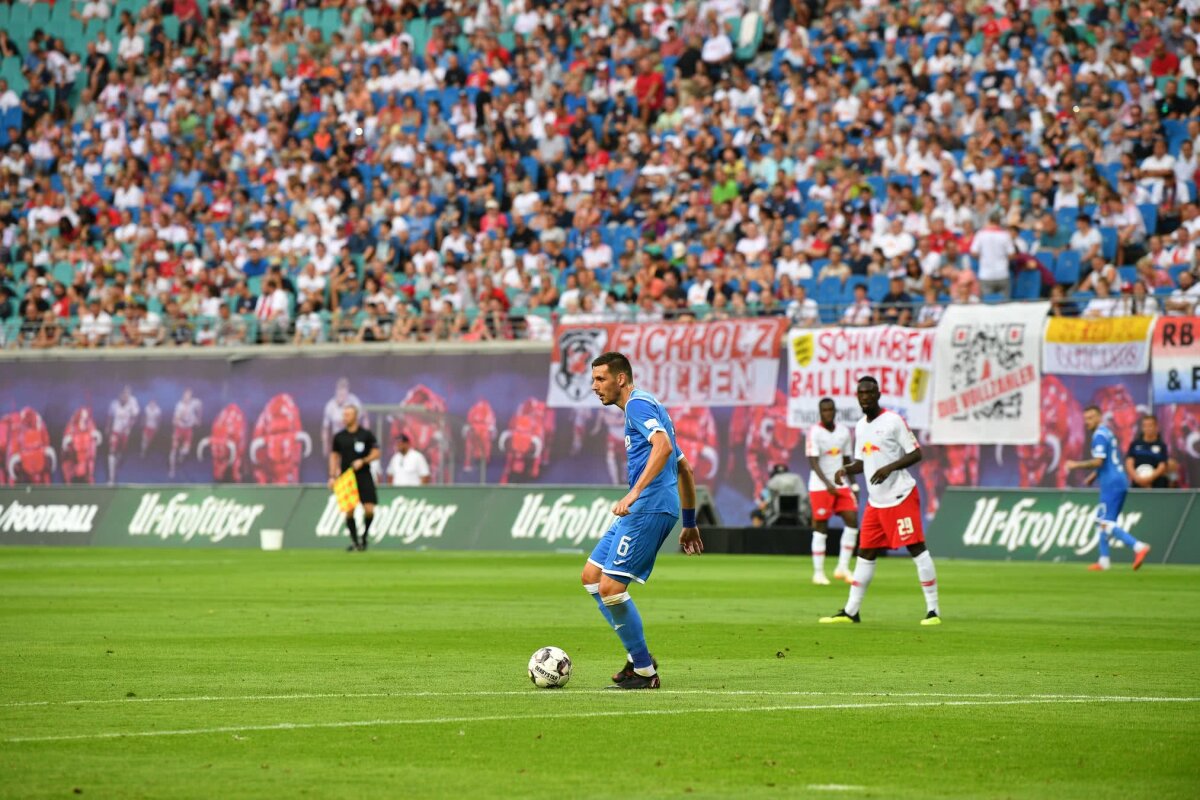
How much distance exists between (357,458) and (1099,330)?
1254 cm

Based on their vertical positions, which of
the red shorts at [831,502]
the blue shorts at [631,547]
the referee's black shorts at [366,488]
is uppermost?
the blue shorts at [631,547]

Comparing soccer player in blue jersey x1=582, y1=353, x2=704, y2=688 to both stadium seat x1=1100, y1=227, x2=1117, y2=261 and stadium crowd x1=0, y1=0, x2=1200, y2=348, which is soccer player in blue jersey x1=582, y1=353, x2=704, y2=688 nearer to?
stadium crowd x1=0, y1=0, x2=1200, y2=348

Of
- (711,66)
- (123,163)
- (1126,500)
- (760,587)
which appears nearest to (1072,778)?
(760,587)

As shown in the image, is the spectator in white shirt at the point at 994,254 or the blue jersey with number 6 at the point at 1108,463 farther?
the spectator in white shirt at the point at 994,254

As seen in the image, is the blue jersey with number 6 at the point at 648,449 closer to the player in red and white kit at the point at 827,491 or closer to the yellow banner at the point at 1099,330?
the player in red and white kit at the point at 827,491

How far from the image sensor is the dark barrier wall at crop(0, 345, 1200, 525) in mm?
33188

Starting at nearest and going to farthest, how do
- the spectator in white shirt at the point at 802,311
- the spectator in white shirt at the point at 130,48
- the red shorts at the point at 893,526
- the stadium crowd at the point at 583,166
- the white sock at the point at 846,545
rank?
the red shorts at the point at 893,526
the white sock at the point at 846,545
the stadium crowd at the point at 583,166
the spectator in white shirt at the point at 802,311
the spectator in white shirt at the point at 130,48

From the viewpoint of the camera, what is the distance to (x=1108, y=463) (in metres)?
28.8

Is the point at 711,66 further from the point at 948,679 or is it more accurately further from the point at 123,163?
the point at 948,679

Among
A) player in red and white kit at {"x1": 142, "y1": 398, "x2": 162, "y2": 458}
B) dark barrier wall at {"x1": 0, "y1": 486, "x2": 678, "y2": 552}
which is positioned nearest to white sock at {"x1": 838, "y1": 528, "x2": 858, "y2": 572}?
dark barrier wall at {"x1": 0, "y1": 486, "x2": 678, "y2": 552}

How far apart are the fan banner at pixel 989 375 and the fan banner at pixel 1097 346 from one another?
9.9 inches

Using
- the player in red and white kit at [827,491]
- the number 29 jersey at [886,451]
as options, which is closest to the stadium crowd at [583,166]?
the player in red and white kit at [827,491]

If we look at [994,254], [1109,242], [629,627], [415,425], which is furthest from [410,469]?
[629,627]

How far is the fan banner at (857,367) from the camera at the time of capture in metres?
33.3
